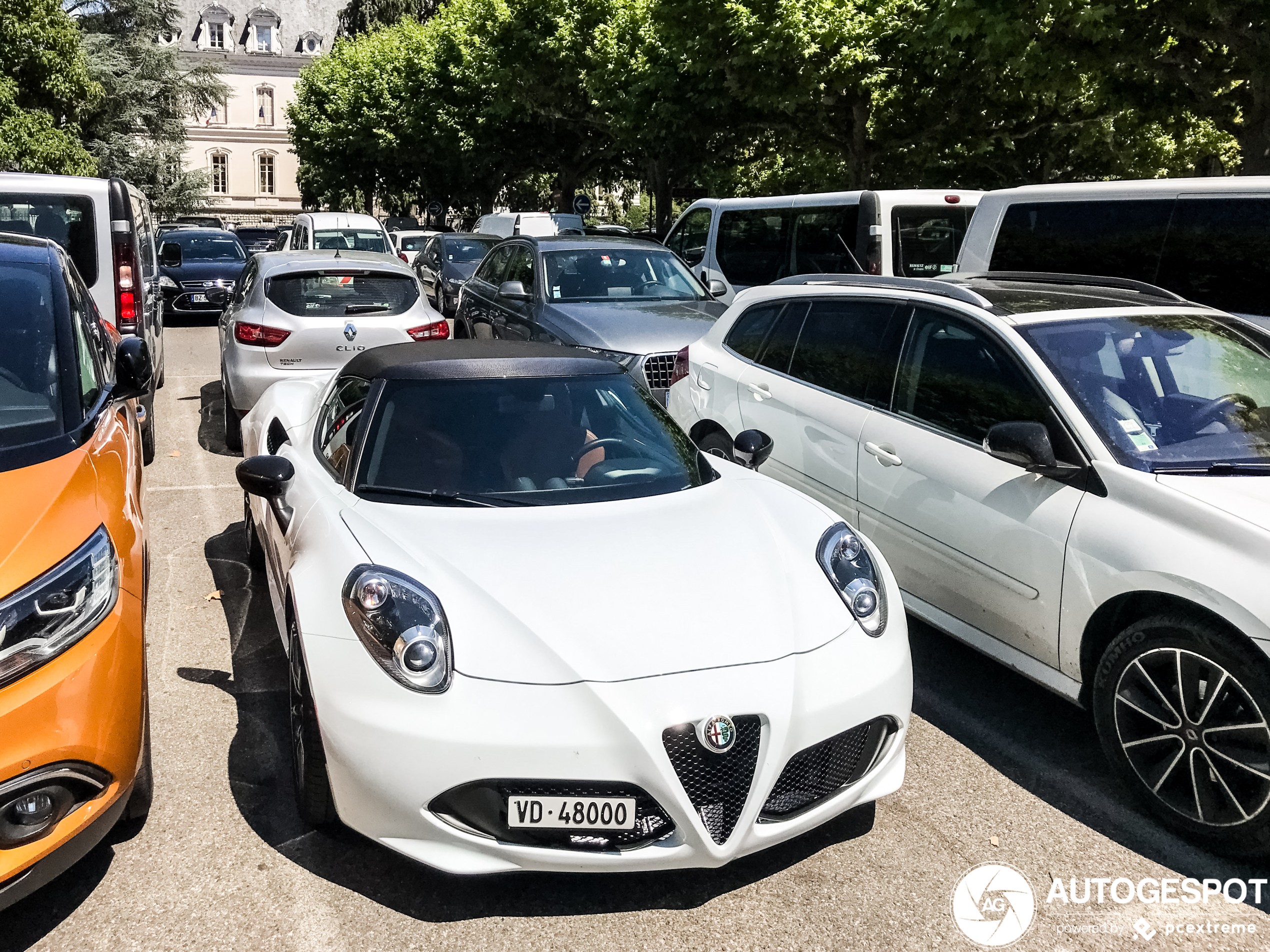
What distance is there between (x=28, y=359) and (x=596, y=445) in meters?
2.05

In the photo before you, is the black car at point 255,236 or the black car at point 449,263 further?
the black car at point 255,236

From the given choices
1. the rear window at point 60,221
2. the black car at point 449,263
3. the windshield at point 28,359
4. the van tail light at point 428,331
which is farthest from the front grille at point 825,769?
the black car at point 449,263

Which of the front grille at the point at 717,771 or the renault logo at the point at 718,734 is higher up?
the renault logo at the point at 718,734

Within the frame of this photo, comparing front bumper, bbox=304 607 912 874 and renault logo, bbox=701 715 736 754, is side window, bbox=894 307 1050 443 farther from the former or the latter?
renault logo, bbox=701 715 736 754

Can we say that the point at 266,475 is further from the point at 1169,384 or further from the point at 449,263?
the point at 449,263

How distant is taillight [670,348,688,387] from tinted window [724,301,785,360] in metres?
0.42

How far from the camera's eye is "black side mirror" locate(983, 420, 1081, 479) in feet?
13.7

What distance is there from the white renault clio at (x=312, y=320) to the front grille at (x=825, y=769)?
6.18 meters

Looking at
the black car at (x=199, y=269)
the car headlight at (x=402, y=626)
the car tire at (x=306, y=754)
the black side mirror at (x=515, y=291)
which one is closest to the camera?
the car headlight at (x=402, y=626)

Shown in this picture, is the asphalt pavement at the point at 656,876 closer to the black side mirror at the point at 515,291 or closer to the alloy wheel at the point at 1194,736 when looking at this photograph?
the alloy wheel at the point at 1194,736

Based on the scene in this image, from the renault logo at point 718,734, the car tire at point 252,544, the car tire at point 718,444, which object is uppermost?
the car tire at point 718,444

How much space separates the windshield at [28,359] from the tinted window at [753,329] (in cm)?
343

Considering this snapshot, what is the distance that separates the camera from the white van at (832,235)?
11.5 m

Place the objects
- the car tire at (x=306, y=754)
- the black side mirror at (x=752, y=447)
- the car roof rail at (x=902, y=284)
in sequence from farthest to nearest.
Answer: the car roof rail at (x=902, y=284)
the black side mirror at (x=752, y=447)
the car tire at (x=306, y=754)
